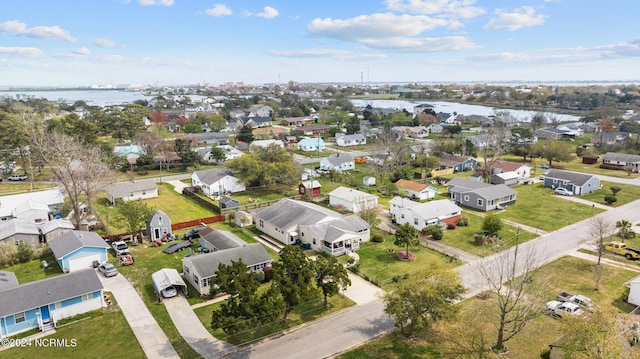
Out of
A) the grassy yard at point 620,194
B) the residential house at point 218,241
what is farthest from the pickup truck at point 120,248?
the grassy yard at point 620,194

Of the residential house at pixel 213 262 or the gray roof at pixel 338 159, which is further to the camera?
the gray roof at pixel 338 159

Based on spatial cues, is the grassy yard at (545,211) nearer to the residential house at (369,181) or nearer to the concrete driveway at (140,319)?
the residential house at (369,181)

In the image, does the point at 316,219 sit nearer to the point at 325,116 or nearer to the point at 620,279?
the point at 620,279

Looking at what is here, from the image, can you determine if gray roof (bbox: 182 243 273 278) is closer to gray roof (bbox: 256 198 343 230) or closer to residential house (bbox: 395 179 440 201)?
gray roof (bbox: 256 198 343 230)

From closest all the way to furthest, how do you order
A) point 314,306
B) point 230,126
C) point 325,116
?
1. point 314,306
2. point 230,126
3. point 325,116

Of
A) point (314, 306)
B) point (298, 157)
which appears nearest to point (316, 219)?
point (314, 306)

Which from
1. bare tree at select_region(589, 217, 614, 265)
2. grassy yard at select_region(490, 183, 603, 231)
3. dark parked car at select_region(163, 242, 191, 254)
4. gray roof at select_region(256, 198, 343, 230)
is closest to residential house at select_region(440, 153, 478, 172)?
grassy yard at select_region(490, 183, 603, 231)
